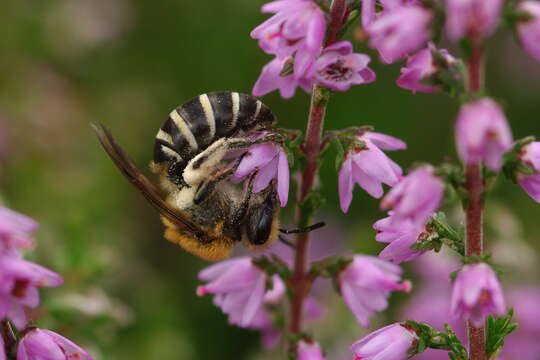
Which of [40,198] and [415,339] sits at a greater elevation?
[415,339]

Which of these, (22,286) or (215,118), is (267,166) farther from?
(22,286)

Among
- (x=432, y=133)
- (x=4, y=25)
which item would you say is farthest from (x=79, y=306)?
(x=432, y=133)

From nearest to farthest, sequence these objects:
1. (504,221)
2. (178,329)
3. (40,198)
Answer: (504,221) < (178,329) < (40,198)

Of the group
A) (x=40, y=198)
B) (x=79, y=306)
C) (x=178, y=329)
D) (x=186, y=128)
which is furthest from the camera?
(x=40, y=198)

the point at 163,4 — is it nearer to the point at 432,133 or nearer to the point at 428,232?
the point at 432,133

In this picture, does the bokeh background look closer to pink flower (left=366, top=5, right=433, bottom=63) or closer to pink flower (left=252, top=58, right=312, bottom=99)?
pink flower (left=252, top=58, right=312, bottom=99)
